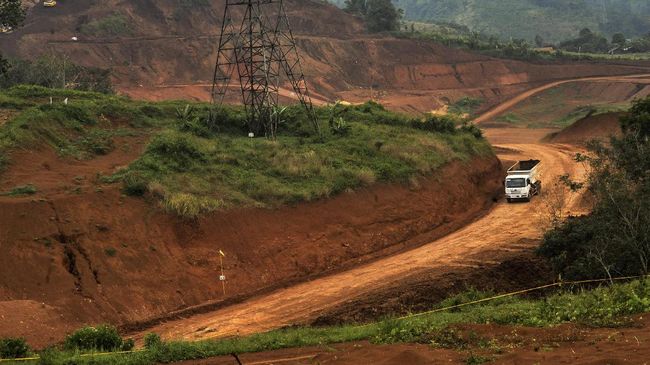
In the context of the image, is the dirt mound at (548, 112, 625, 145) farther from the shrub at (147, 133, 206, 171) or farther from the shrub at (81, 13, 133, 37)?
the shrub at (81, 13, 133, 37)

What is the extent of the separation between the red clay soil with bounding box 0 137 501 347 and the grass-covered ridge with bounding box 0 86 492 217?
86cm

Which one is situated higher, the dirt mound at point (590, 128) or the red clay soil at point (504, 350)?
the dirt mound at point (590, 128)

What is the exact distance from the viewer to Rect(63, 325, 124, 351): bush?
55.3 feet

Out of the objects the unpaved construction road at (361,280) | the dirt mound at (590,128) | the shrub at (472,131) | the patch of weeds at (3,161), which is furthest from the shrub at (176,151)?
the dirt mound at (590,128)

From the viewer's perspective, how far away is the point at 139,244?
2512 cm

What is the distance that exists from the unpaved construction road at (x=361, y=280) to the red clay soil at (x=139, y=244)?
978mm

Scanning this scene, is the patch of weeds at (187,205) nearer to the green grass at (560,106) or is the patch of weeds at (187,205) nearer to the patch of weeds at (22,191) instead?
the patch of weeds at (22,191)

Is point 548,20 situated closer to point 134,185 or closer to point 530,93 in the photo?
point 530,93

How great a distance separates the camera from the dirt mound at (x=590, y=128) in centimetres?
5519

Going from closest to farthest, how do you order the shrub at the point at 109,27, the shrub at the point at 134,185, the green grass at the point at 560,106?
the shrub at the point at 134,185
the green grass at the point at 560,106
the shrub at the point at 109,27

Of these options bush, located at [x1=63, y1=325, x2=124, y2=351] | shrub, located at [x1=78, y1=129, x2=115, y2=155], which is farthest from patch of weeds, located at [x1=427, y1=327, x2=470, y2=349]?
shrub, located at [x1=78, y1=129, x2=115, y2=155]

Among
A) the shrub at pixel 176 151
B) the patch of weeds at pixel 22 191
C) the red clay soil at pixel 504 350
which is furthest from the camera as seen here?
the shrub at pixel 176 151

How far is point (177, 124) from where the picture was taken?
3806 centimetres

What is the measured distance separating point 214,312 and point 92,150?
12186 mm
